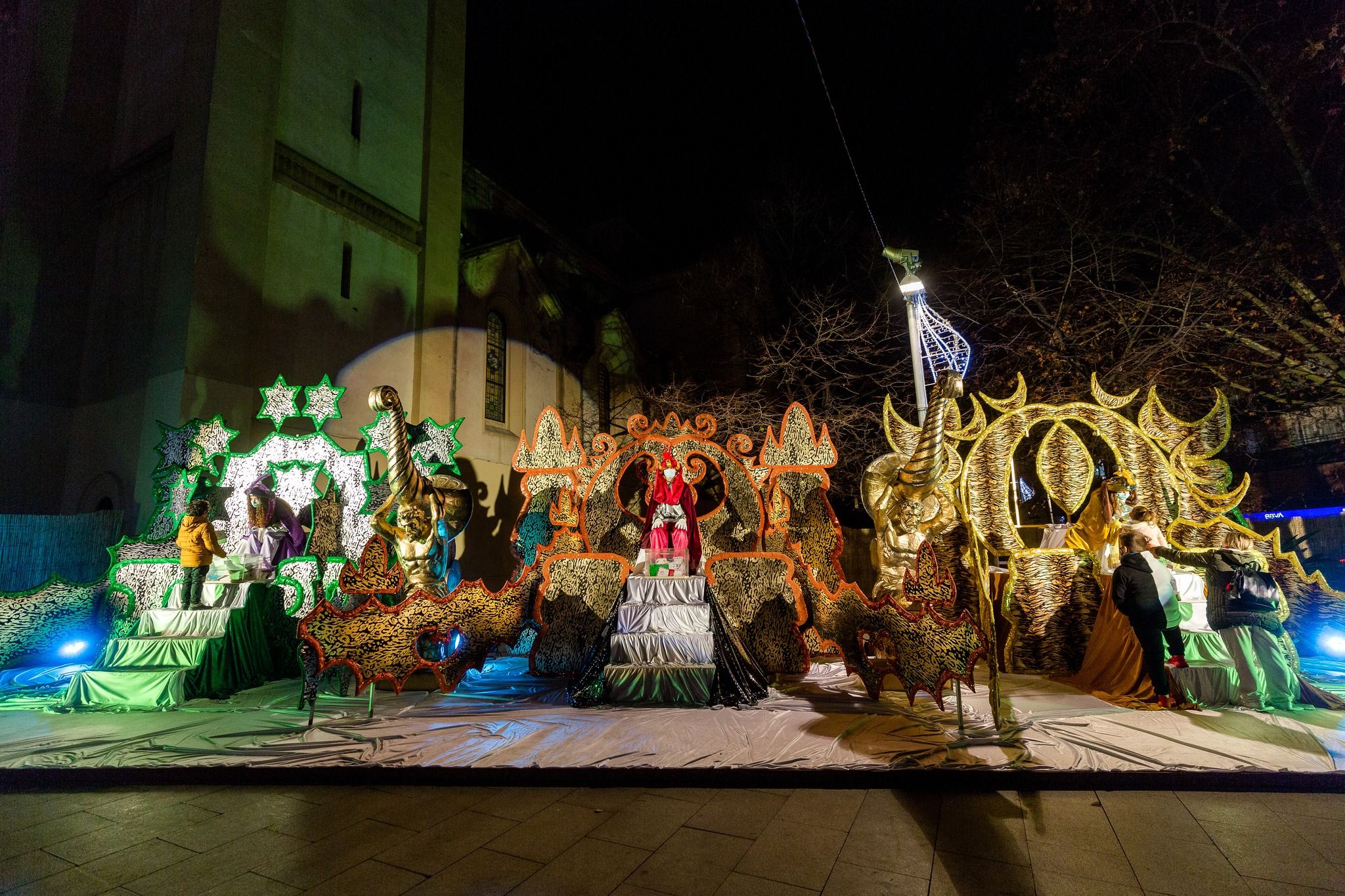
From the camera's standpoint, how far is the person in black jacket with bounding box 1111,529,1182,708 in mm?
5617

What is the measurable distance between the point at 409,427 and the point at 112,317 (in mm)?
7995

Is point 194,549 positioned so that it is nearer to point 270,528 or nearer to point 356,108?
point 270,528

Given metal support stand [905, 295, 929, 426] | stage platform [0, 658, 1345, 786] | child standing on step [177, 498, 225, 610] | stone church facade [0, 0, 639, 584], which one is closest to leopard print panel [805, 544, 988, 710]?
stage platform [0, 658, 1345, 786]

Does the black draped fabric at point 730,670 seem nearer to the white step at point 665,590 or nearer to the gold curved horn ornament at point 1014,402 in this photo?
the white step at point 665,590

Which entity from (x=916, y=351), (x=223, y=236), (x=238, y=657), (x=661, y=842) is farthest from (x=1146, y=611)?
(x=223, y=236)

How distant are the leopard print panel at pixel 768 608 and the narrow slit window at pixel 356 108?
12.2 metres

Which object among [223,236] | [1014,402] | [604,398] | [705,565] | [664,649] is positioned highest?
[223,236]

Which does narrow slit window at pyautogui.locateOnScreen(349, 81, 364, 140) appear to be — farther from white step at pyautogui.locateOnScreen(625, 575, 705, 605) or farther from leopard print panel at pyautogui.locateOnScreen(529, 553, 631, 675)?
white step at pyautogui.locateOnScreen(625, 575, 705, 605)

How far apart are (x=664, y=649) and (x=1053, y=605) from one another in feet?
15.1

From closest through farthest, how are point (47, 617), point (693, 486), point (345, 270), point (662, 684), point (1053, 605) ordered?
point (662, 684), point (1053, 605), point (47, 617), point (693, 486), point (345, 270)

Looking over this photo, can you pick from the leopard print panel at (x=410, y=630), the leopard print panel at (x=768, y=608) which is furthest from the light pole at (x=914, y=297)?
A: the leopard print panel at (x=410, y=630)

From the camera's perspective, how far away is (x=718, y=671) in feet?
20.7

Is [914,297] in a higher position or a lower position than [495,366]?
lower

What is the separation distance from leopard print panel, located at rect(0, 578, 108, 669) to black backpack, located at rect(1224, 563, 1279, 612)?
1283 cm
